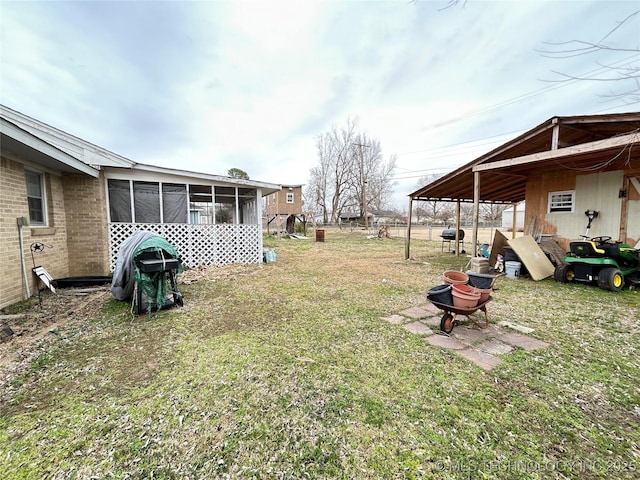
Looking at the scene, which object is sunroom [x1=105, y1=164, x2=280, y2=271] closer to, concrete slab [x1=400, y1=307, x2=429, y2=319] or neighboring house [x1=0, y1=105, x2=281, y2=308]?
neighboring house [x1=0, y1=105, x2=281, y2=308]

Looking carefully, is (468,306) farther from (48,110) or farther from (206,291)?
(48,110)

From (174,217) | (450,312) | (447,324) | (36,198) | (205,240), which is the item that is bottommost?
(447,324)

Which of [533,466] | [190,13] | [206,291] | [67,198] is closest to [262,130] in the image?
[190,13]

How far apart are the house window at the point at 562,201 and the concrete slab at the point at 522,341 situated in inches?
255

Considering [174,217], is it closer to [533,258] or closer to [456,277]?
[456,277]

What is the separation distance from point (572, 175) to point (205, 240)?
423 inches

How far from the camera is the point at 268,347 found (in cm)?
302

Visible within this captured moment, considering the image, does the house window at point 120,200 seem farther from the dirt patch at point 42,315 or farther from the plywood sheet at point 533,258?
the plywood sheet at point 533,258

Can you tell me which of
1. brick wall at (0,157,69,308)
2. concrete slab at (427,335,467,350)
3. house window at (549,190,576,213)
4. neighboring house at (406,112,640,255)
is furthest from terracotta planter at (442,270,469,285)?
brick wall at (0,157,69,308)

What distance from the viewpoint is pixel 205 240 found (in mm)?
8109

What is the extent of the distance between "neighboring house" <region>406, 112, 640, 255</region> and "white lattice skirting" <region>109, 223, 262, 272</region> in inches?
258

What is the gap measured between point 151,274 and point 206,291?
159cm

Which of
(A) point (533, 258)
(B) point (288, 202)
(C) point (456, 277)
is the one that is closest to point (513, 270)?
(A) point (533, 258)

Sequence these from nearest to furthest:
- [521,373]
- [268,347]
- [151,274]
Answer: [521,373] → [268,347] → [151,274]
